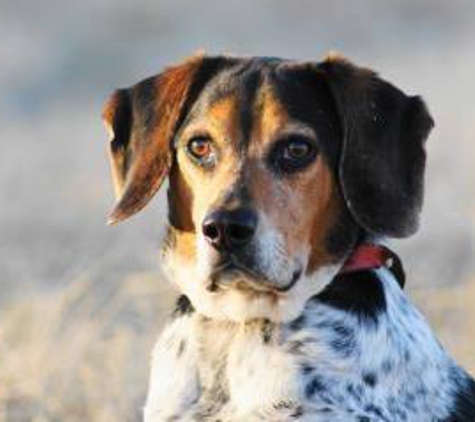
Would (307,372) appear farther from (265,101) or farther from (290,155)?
(265,101)

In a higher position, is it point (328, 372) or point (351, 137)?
point (351, 137)

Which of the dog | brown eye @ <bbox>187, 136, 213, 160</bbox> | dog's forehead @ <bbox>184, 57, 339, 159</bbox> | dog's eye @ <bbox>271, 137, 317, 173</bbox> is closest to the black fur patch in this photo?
the dog

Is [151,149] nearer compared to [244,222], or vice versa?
[244,222]

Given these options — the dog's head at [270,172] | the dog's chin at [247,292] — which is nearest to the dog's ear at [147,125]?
the dog's head at [270,172]

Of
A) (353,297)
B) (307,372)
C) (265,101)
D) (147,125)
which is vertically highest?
(265,101)

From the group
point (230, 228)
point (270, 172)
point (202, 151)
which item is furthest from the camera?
point (202, 151)

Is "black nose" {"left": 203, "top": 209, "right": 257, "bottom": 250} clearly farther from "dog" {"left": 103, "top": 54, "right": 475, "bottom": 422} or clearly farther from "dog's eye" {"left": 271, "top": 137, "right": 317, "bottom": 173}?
"dog's eye" {"left": 271, "top": 137, "right": 317, "bottom": 173}

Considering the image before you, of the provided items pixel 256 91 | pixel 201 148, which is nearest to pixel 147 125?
pixel 201 148

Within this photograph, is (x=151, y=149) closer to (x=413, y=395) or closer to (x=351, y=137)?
(x=351, y=137)

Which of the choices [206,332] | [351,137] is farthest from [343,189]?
[206,332]
